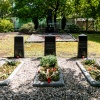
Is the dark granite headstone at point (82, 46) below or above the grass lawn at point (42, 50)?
above

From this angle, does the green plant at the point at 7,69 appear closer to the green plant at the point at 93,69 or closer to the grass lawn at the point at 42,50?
the green plant at the point at 93,69

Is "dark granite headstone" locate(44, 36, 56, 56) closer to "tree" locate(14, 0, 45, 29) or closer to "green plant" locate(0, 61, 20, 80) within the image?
"green plant" locate(0, 61, 20, 80)

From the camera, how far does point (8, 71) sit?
9383mm

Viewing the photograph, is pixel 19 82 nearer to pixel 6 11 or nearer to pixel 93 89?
pixel 93 89

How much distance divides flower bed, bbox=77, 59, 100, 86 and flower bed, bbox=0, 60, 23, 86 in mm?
2504

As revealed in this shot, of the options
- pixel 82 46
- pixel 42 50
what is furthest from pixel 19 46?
pixel 82 46

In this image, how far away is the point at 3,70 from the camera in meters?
9.48

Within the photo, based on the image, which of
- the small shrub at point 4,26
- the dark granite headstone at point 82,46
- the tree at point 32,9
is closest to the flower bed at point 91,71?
the dark granite headstone at point 82,46

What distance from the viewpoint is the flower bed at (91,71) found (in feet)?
26.5

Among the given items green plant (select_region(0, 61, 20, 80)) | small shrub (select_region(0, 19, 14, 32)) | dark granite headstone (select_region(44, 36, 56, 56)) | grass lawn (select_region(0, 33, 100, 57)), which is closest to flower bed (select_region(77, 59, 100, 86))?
dark granite headstone (select_region(44, 36, 56, 56))

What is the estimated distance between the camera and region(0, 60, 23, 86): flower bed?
26.6 feet

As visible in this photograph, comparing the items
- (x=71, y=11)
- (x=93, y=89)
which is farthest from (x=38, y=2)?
(x=93, y=89)

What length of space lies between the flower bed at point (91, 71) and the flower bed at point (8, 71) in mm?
2504

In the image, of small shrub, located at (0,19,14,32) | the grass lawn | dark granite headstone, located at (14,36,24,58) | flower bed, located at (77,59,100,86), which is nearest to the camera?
flower bed, located at (77,59,100,86)
